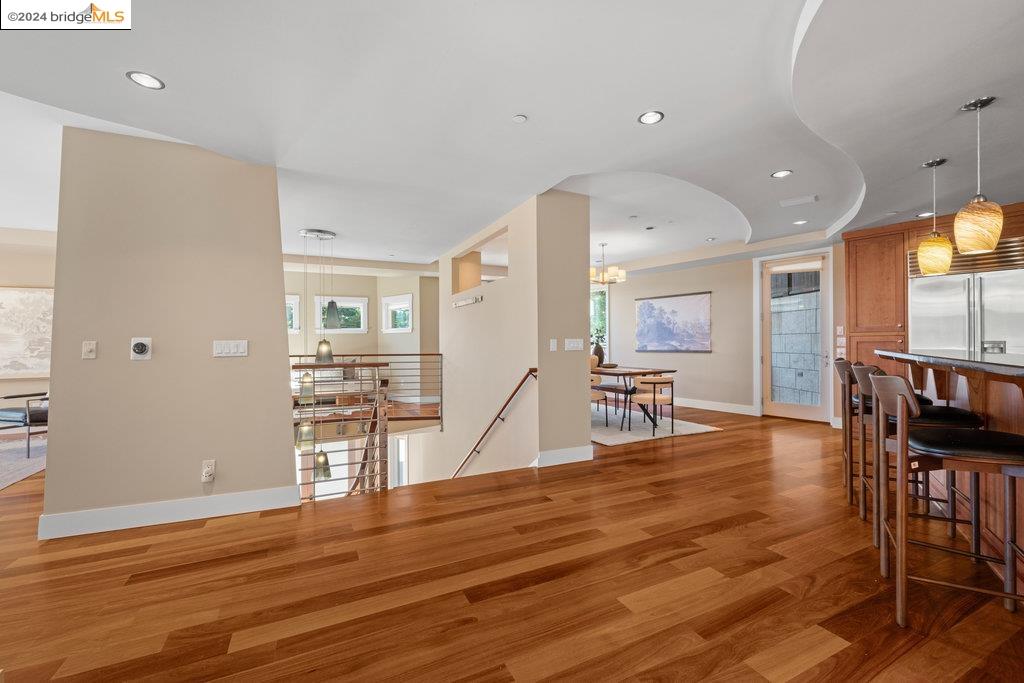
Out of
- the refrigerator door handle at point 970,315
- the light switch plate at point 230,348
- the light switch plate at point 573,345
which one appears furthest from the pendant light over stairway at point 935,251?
the light switch plate at point 230,348

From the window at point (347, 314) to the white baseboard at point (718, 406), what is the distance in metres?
7.05

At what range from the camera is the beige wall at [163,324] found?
292cm

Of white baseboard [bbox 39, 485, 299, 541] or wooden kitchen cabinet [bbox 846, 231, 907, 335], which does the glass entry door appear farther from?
white baseboard [bbox 39, 485, 299, 541]

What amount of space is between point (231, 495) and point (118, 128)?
8.97ft

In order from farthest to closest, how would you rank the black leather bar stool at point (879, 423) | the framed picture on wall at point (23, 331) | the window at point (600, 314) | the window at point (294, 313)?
the window at point (600, 314), the window at point (294, 313), the framed picture on wall at point (23, 331), the black leather bar stool at point (879, 423)

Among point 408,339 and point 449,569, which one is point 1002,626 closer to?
point 449,569

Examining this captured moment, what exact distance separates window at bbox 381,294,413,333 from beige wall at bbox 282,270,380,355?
0.24m

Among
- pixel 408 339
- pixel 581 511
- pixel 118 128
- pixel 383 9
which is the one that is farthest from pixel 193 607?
pixel 408 339

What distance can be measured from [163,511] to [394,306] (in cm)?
694

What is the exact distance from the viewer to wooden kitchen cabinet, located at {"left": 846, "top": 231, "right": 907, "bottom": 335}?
5121mm

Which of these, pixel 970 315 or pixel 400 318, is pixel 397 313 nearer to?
pixel 400 318

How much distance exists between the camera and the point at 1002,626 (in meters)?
1.78

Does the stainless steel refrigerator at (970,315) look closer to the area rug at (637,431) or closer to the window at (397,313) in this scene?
the area rug at (637,431)

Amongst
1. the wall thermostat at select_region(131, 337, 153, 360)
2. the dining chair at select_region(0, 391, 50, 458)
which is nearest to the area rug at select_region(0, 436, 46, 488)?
the dining chair at select_region(0, 391, 50, 458)
